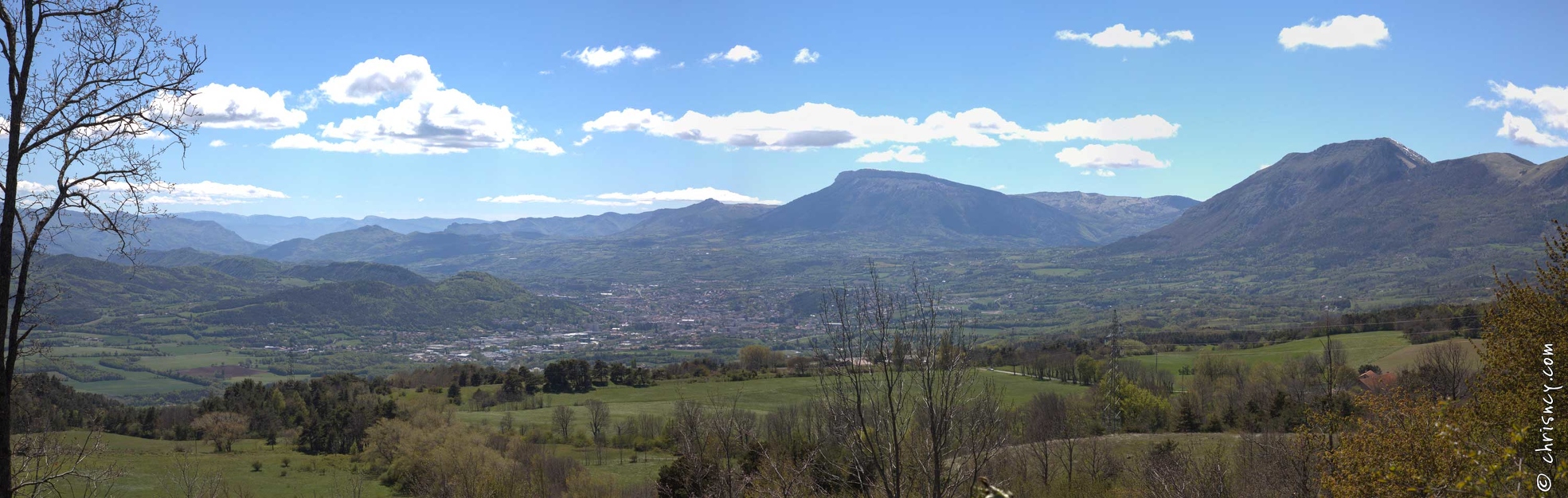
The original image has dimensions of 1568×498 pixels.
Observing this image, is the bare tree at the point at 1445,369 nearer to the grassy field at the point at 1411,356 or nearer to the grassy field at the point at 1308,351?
the grassy field at the point at 1411,356

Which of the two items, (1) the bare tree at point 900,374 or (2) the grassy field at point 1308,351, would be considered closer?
(1) the bare tree at point 900,374

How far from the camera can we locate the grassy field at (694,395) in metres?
70.6

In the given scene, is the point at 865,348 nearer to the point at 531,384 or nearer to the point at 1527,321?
the point at 1527,321

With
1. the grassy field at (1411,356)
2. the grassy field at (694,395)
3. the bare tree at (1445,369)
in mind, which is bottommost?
the grassy field at (694,395)

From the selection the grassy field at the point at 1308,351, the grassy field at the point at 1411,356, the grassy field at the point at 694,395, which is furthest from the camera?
the grassy field at the point at 1308,351

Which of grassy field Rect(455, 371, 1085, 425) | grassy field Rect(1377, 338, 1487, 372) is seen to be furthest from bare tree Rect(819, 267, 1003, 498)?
grassy field Rect(1377, 338, 1487, 372)

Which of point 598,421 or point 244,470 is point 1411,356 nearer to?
point 598,421

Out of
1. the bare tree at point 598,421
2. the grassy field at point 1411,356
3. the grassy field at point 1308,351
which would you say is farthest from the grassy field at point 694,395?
the grassy field at point 1411,356

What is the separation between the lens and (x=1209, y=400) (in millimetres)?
65438

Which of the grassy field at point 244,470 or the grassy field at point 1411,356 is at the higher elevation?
the grassy field at point 1411,356

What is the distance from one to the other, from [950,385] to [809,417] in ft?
78.3

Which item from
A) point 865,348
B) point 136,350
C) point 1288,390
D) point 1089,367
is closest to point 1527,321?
point 865,348

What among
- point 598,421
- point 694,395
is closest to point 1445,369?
point 694,395

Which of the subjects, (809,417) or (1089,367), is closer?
(809,417)
